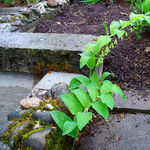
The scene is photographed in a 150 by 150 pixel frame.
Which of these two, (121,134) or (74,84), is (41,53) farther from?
(121,134)

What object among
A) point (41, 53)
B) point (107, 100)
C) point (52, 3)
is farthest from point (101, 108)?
point (52, 3)

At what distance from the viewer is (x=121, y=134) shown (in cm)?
144

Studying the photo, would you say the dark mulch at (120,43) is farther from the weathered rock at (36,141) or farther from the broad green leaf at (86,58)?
the weathered rock at (36,141)

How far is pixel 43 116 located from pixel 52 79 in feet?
2.36

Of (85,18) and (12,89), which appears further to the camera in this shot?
(85,18)

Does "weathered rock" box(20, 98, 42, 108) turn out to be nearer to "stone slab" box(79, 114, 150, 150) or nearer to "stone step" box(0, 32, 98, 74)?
"stone slab" box(79, 114, 150, 150)

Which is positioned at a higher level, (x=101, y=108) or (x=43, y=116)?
(x=101, y=108)

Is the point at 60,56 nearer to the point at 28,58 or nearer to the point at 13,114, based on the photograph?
the point at 28,58

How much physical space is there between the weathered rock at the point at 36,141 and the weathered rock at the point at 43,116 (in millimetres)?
141

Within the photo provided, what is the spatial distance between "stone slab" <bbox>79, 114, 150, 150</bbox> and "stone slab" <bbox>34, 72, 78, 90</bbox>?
1.86 ft

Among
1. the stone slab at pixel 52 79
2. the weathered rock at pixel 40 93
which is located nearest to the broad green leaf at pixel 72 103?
the weathered rock at pixel 40 93

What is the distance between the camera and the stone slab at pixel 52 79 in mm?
1767

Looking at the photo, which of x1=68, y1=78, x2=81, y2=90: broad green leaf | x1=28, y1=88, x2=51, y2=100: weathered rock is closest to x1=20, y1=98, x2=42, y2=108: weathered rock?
x1=28, y1=88, x2=51, y2=100: weathered rock

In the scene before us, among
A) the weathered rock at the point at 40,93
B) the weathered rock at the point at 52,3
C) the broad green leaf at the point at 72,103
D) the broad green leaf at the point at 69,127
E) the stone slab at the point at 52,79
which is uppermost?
the weathered rock at the point at 52,3
